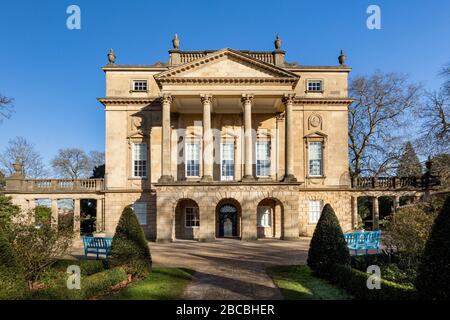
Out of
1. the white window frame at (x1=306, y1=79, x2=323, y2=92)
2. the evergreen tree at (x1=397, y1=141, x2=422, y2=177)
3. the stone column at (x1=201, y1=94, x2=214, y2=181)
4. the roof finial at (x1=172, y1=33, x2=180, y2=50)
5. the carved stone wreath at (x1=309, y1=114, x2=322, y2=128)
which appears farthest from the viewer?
the evergreen tree at (x1=397, y1=141, x2=422, y2=177)

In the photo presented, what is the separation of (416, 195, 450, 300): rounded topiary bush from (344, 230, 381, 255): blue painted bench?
9.18 metres

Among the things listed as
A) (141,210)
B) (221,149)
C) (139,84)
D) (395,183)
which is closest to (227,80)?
(221,149)

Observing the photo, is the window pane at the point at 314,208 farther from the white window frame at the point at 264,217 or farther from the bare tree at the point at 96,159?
the bare tree at the point at 96,159

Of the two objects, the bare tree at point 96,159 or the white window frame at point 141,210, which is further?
the bare tree at point 96,159

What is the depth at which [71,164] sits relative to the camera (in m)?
60.3

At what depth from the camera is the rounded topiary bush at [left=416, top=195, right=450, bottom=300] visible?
6.95 m

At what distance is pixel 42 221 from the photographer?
1188 cm

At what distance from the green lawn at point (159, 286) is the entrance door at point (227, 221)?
15.4 meters

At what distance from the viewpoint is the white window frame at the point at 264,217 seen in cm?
2870

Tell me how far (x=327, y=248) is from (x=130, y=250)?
7331 millimetres

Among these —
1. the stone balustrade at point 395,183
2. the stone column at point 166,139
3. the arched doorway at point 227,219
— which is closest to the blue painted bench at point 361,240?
the arched doorway at point 227,219

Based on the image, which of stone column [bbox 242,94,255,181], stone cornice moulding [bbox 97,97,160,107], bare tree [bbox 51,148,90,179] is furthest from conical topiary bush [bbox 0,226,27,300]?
bare tree [bbox 51,148,90,179]

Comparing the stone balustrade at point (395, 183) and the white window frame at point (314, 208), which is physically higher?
the stone balustrade at point (395, 183)

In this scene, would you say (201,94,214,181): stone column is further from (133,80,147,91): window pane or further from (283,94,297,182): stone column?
(133,80,147,91): window pane
